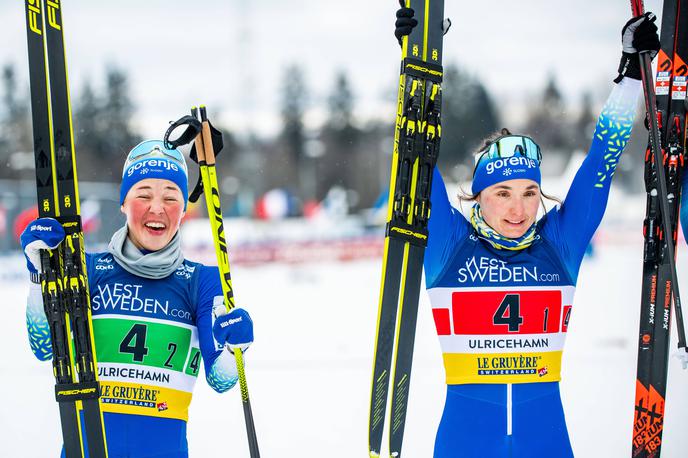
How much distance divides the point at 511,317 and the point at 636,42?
107cm

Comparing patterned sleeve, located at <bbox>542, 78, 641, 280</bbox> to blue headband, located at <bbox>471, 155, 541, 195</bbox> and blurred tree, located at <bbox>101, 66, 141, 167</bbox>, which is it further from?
blurred tree, located at <bbox>101, 66, 141, 167</bbox>

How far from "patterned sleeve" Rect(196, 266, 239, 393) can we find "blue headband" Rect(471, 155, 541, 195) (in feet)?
3.40

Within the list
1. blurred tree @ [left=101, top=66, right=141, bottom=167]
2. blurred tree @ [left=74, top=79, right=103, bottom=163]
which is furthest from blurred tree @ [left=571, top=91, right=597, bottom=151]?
blurred tree @ [left=74, top=79, right=103, bottom=163]

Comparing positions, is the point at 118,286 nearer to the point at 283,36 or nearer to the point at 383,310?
the point at 383,310

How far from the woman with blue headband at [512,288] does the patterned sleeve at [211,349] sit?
2.48ft

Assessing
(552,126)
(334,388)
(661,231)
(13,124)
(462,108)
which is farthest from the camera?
(13,124)

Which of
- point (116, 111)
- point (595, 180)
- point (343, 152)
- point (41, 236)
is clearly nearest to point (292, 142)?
point (343, 152)

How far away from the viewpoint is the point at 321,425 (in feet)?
16.5

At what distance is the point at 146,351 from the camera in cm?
251

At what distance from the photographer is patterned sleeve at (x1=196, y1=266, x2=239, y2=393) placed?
2.54 metres

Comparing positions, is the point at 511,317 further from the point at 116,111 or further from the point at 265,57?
the point at 265,57

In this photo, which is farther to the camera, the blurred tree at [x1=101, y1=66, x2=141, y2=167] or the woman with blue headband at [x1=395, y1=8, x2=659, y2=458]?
the blurred tree at [x1=101, y1=66, x2=141, y2=167]

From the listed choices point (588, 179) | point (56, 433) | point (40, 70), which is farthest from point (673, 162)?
point (56, 433)

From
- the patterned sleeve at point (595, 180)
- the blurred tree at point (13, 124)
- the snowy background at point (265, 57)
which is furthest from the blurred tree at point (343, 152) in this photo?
the patterned sleeve at point (595, 180)
